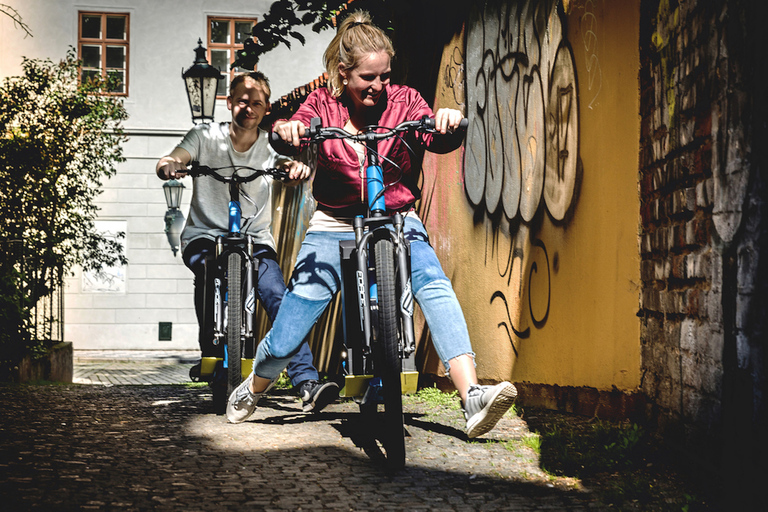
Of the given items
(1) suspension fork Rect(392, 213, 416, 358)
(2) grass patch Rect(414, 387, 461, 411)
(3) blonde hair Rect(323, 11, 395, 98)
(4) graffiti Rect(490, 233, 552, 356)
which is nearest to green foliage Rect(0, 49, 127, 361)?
(2) grass patch Rect(414, 387, 461, 411)

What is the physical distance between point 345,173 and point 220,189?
6.24ft

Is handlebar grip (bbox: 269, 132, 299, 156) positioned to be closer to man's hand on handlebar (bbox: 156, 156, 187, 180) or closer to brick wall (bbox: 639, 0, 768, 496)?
man's hand on handlebar (bbox: 156, 156, 187, 180)

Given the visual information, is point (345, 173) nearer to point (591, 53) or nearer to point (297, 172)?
point (297, 172)

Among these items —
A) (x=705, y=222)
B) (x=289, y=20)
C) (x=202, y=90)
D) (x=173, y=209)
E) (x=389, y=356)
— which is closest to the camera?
(x=705, y=222)

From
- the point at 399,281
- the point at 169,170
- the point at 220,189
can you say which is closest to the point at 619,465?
the point at 399,281

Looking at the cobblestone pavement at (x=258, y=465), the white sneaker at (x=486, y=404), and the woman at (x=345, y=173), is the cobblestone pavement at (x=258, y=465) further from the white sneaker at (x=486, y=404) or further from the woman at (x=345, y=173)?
the woman at (x=345, y=173)

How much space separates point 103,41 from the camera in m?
20.6

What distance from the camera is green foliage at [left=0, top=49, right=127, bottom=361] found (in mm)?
8055

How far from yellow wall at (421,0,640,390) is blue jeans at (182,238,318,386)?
1091 mm

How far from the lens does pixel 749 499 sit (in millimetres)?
2404

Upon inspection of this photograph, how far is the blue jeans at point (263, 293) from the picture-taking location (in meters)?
4.73

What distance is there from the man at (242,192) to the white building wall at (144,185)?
601 inches

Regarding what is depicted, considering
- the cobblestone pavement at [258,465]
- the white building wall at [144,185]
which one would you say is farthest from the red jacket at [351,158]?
the white building wall at [144,185]

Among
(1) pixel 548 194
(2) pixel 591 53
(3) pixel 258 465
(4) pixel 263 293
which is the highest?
(2) pixel 591 53
